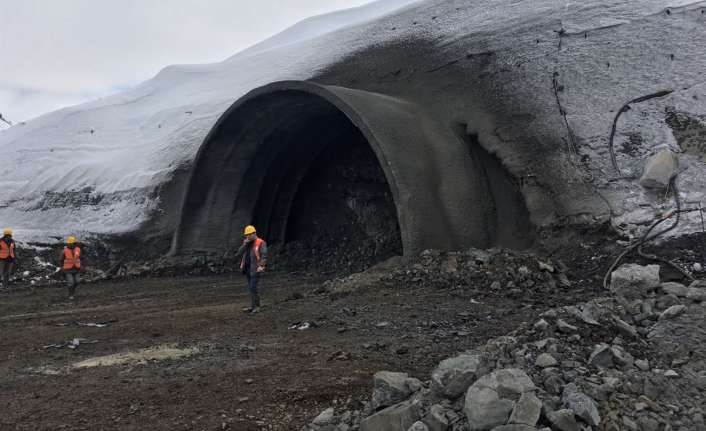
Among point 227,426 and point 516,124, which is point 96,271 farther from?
point 227,426

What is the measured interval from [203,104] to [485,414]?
18.1 metres

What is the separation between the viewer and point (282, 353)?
19.9 ft

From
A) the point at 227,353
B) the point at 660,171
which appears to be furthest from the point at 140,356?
the point at 660,171

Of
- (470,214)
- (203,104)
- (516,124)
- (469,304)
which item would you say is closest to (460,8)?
(516,124)

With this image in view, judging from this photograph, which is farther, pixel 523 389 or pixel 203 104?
pixel 203 104

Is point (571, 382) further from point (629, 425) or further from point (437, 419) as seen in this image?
point (437, 419)

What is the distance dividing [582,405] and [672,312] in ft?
5.60

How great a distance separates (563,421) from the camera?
348 centimetres

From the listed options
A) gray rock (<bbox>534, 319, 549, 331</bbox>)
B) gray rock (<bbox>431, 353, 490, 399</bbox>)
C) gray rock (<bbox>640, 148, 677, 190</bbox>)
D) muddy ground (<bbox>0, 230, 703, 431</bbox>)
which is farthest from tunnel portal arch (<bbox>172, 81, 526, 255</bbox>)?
gray rock (<bbox>431, 353, 490, 399</bbox>)

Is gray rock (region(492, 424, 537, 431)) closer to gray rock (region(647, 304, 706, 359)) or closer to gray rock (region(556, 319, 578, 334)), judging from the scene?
gray rock (region(556, 319, 578, 334))

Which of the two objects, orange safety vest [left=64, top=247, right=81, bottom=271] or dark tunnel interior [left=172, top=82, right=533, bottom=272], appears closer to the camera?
dark tunnel interior [left=172, top=82, right=533, bottom=272]

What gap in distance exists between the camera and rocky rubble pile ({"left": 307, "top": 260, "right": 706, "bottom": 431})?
11.8ft

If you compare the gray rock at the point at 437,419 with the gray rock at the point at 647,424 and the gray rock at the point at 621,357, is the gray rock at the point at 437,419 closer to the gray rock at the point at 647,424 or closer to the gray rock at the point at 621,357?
the gray rock at the point at 647,424

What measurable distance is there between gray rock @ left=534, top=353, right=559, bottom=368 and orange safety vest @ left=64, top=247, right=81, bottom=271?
9.02 metres
